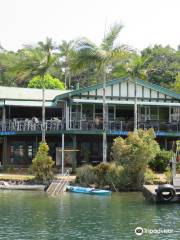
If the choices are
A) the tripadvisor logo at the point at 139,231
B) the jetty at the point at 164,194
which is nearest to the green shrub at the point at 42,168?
the jetty at the point at 164,194

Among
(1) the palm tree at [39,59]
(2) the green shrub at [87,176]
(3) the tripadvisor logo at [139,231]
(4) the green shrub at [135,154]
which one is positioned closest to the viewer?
(3) the tripadvisor logo at [139,231]

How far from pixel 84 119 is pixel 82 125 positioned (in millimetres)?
1372

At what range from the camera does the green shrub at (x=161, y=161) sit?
42375 mm

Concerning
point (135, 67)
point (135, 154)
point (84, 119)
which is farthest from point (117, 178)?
point (84, 119)

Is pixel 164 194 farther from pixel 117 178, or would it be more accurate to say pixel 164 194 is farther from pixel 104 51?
pixel 104 51

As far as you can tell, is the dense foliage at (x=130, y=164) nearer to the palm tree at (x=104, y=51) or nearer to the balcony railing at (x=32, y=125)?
the palm tree at (x=104, y=51)

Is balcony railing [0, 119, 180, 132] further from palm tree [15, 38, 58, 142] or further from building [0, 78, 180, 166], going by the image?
palm tree [15, 38, 58, 142]

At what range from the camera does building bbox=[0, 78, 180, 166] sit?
45.8 m

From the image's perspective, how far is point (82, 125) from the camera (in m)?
45.4

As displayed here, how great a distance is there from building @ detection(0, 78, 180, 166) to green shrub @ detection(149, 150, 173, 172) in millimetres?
3699

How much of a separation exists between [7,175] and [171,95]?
50.4 ft

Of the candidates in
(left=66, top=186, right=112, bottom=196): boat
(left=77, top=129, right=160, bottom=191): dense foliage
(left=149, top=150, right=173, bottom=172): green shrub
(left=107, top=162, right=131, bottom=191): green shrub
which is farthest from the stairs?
(left=149, top=150, right=173, bottom=172): green shrub

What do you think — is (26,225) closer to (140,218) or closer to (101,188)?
(140,218)

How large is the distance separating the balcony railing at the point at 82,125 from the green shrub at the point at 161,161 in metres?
4.38
